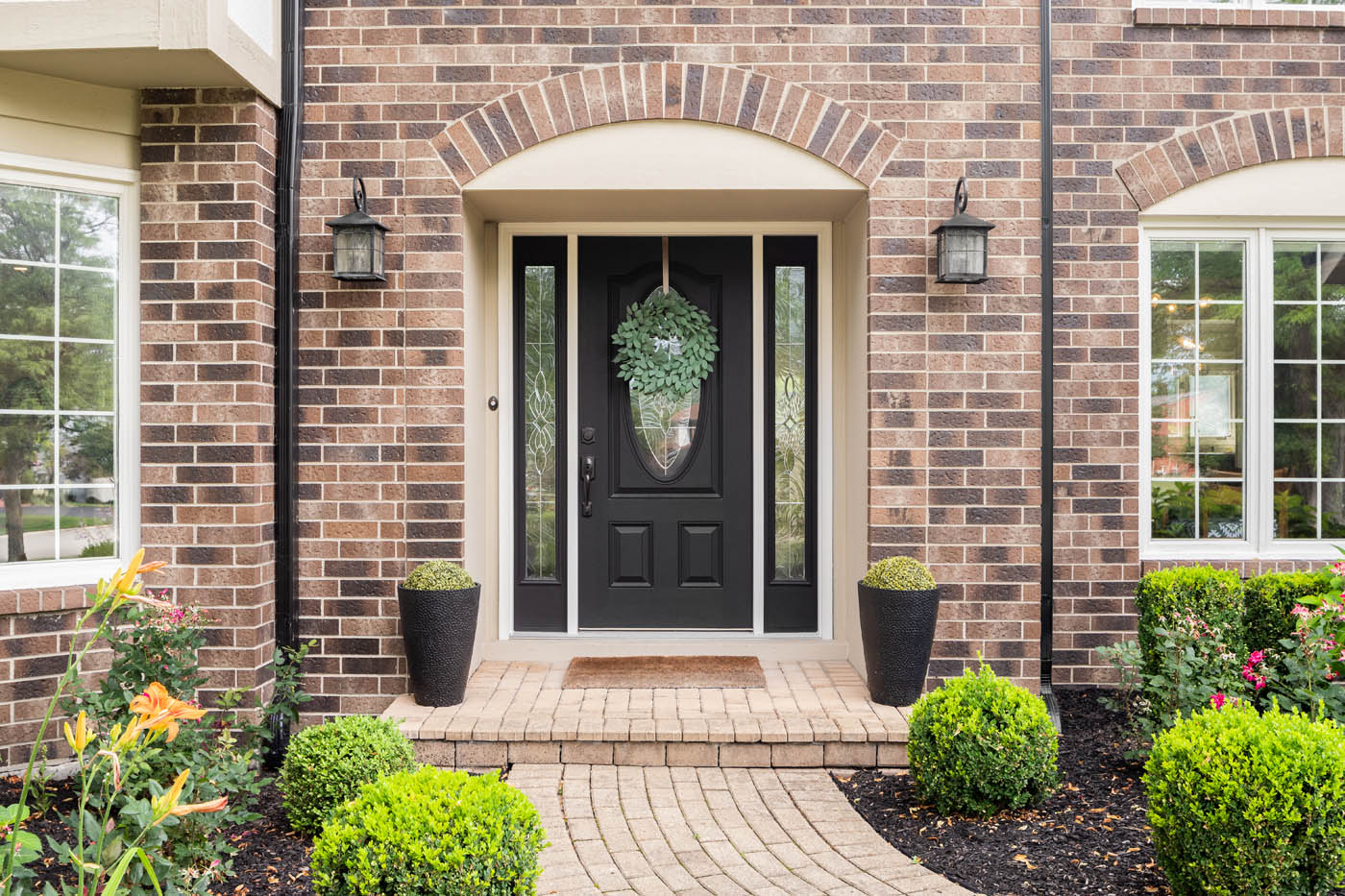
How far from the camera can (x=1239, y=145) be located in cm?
470

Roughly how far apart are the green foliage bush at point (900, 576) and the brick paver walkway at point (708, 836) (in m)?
0.87

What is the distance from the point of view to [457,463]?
443 centimetres

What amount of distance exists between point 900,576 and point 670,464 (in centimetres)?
156

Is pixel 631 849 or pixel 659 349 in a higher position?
pixel 659 349

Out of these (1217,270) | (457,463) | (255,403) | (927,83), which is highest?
(927,83)

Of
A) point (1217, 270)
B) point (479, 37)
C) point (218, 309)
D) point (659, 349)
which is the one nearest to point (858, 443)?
point (659, 349)

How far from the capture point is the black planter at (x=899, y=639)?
4117 mm

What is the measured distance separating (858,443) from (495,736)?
2.25 m

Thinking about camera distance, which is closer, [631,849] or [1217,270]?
[631,849]

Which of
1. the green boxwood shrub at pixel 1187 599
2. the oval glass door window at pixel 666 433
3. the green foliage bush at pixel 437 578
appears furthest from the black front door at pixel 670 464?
the green boxwood shrub at pixel 1187 599

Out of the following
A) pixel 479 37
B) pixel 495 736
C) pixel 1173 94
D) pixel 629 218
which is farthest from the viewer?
pixel 629 218

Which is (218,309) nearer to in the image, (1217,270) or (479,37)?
(479,37)

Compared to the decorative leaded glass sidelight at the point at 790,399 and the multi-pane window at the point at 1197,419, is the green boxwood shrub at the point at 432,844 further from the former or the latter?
the multi-pane window at the point at 1197,419

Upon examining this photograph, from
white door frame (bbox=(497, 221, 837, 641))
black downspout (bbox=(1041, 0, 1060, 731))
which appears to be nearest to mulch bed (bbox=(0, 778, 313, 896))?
white door frame (bbox=(497, 221, 837, 641))
